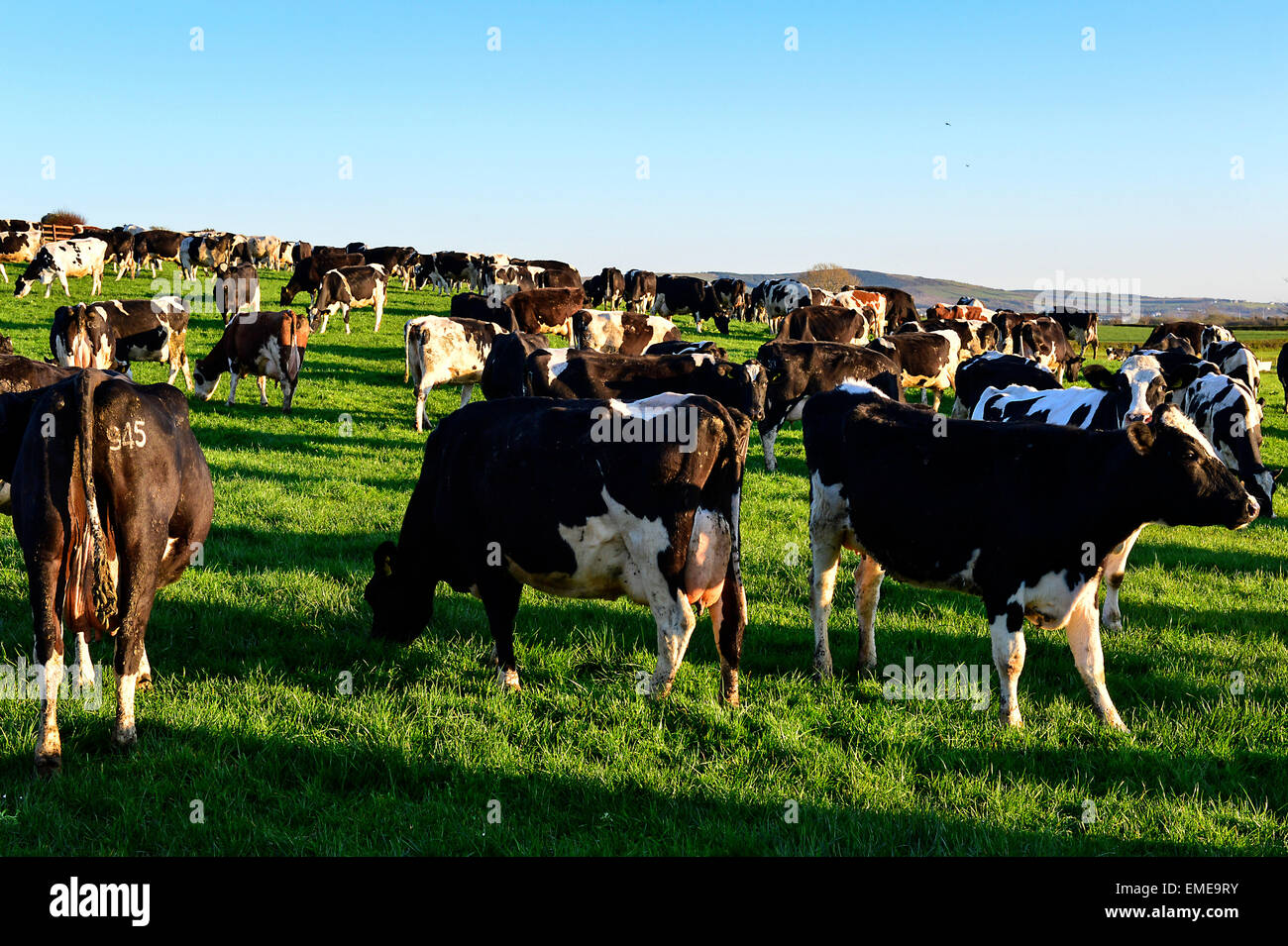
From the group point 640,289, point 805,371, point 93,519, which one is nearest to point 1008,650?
point 93,519

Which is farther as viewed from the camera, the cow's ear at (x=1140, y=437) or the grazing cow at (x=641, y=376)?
the grazing cow at (x=641, y=376)

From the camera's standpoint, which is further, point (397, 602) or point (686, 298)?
point (686, 298)

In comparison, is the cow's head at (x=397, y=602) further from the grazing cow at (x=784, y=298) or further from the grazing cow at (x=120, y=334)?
the grazing cow at (x=784, y=298)

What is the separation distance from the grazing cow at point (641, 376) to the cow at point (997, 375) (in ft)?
12.8

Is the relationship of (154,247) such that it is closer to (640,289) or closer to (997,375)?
(640,289)

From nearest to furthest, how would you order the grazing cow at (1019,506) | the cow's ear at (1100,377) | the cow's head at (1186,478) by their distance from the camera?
the cow's head at (1186,478) → the grazing cow at (1019,506) → the cow's ear at (1100,377)

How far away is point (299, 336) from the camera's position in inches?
720

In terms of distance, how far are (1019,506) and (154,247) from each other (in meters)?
46.3

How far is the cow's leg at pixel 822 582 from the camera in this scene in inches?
264

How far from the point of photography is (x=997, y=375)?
15578 mm

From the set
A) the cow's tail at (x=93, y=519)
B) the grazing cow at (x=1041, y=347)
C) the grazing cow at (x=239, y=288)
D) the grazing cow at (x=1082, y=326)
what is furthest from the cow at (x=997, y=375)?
the grazing cow at (x=1082, y=326)

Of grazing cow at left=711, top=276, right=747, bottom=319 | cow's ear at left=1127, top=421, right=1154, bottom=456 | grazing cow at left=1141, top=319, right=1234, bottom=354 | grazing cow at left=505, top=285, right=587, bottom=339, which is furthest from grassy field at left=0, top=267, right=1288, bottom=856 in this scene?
grazing cow at left=711, top=276, right=747, bottom=319
